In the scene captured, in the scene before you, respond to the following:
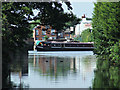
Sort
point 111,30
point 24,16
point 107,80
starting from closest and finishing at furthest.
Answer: point 107,80
point 24,16
point 111,30

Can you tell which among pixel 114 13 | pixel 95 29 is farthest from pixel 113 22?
pixel 95 29

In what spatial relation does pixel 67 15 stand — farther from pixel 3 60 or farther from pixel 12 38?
pixel 3 60

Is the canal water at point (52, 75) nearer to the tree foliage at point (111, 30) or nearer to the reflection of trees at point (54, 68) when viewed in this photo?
the reflection of trees at point (54, 68)

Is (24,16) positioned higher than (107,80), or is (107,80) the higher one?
(24,16)

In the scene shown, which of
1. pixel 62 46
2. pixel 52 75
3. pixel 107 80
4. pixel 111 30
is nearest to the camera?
pixel 107 80

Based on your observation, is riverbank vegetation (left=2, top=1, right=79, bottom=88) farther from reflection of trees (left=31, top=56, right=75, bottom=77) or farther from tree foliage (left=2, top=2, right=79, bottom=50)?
reflection of trees (left=31, top=56, right=75, bottom=77)

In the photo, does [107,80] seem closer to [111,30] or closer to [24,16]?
[24,16]

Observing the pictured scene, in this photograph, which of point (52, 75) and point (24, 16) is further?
point (24, 16)

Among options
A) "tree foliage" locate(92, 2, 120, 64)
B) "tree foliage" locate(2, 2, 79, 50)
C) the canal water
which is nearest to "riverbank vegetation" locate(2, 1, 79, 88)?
"tree foliage" locate(2, 2, 79, 50)

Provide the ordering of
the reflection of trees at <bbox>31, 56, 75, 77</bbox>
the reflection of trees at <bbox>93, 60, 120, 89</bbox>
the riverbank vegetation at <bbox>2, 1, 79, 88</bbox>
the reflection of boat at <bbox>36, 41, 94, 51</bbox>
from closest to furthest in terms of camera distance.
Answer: the reflection of trees at <bbox>93, 60, 120, 89</bbox> → the reflection of trees at <bbox>31, 56, 75, 77</bbox> → the riverbank vegetation at <bbox>2, 1, 79, 88</bbox> → the reflection of boat at <bbox>36, 41, 94, 51</bbox>

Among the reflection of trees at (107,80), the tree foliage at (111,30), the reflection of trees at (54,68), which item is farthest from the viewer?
the tree foliage at (111,30)

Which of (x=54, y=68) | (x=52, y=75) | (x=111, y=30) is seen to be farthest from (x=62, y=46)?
(x=52, y=75)

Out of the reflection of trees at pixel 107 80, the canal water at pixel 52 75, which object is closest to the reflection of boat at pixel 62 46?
the canal water at pixel 52 75

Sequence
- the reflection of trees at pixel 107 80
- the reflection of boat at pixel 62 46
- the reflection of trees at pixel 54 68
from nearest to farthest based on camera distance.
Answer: the reflection of trees at pixel 107 80 → the reflection of trees at pixel 54 68 → the reflection of boat at pixel 62 46
